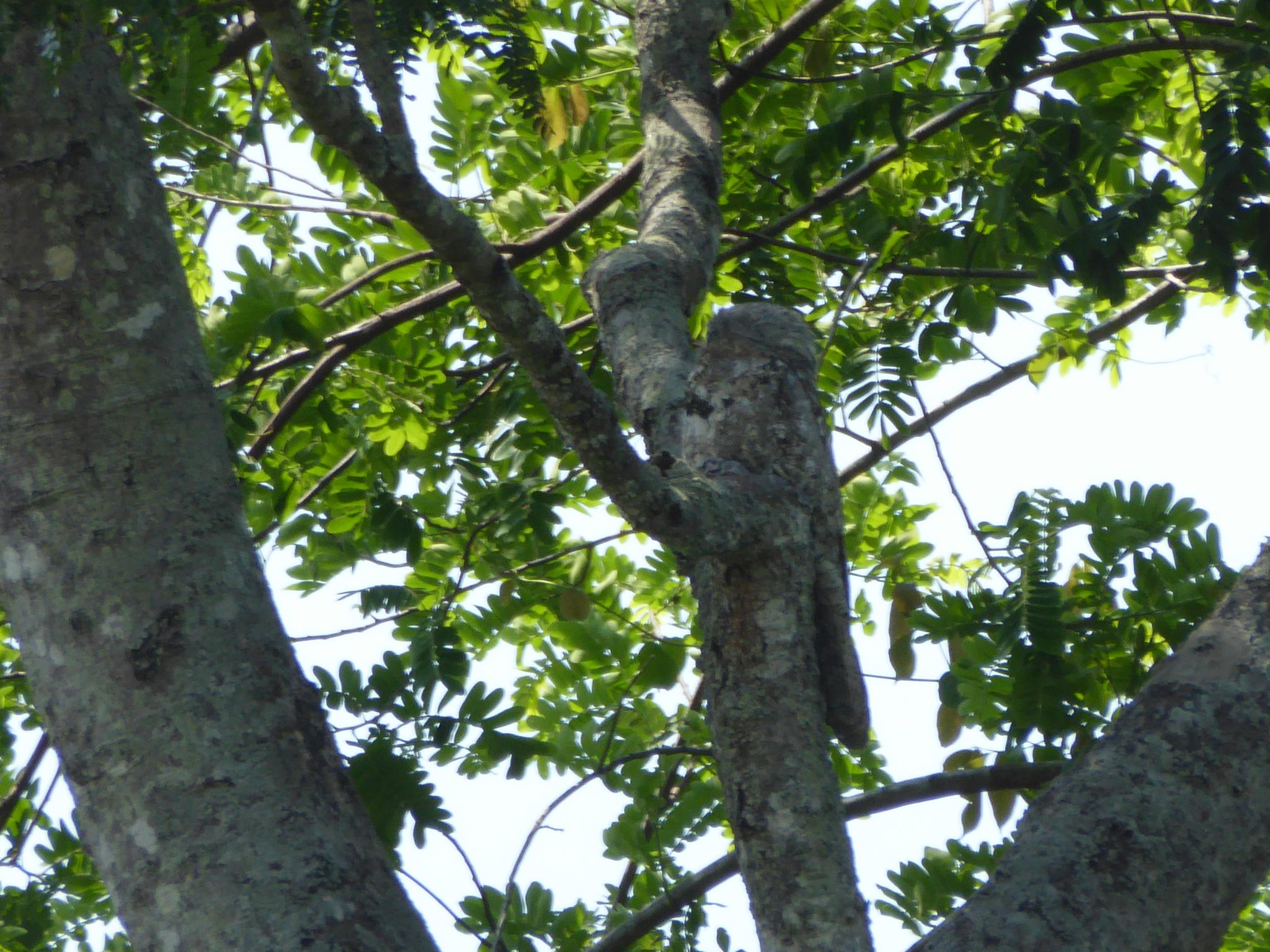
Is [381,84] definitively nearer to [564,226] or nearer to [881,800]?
[881,800]

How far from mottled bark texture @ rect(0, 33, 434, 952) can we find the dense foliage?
51 cm

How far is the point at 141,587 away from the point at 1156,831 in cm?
120

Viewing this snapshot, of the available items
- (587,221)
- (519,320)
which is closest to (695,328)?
(587,221)

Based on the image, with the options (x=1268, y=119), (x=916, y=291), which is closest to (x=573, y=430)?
(x=1268, y=119)

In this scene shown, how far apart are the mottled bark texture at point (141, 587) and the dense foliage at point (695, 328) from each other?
506 millimetres

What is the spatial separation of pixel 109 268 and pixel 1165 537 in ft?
6.58

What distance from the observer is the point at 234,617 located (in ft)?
4.28

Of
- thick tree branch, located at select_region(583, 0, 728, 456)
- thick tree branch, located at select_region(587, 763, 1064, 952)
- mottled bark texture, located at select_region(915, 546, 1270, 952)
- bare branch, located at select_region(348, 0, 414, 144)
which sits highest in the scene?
thick tree branch, located at select_region(583, 0, 728, 456)

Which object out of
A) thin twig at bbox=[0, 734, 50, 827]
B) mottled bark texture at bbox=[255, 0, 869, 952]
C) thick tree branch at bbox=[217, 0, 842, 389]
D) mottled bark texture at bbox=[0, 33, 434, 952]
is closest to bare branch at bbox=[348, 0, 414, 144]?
mottled bark texture at bbox=[255, 0, 869, 952]

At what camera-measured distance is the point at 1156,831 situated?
1.36 m

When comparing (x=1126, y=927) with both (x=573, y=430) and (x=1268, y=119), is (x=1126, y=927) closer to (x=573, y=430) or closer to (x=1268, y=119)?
(x=573, y=430)

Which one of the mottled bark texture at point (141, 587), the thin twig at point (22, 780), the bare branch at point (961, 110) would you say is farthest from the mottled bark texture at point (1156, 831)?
the thin twig at point (22, 780)

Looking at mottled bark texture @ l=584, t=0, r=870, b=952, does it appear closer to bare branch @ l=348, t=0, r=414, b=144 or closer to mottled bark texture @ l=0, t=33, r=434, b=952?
mottled bark texture @ l=0, t=33, r=434, b=952

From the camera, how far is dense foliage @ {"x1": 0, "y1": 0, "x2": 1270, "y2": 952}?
211 centimetres
